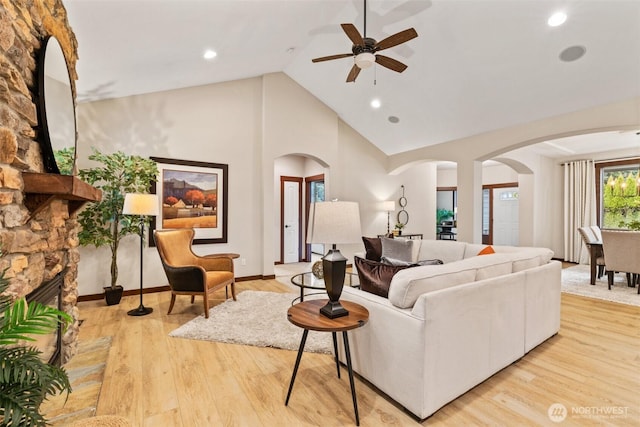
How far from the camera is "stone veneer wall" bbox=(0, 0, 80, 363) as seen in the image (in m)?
1.46

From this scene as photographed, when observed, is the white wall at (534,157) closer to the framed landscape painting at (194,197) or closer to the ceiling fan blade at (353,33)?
the ceiling fan blade at (353,33)

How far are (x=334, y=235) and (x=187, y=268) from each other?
2.24m

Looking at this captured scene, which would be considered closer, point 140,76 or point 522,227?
point 140,76

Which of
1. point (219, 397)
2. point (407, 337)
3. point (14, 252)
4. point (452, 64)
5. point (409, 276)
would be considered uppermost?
point (452, 64)

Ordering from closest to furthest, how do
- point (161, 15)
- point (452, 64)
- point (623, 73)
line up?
point (161, 15) → point (623, 73) → point (452, 64)

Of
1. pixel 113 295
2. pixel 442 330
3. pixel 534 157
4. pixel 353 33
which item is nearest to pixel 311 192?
pixel 113 295

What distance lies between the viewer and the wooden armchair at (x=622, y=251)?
4645mm

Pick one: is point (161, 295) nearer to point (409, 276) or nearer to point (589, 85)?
point (409, 276)

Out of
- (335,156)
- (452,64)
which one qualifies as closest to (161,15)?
(452,64)

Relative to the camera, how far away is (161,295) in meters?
4.52

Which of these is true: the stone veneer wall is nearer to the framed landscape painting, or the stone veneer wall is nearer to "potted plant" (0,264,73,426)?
"potted plant" (0,264,73,426)

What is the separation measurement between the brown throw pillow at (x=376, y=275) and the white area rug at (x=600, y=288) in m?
4.12

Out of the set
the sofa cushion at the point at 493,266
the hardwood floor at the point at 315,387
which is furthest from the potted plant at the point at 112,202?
the sofa cushion at the point at 493,266

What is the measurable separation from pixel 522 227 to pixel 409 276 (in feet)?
23.8
